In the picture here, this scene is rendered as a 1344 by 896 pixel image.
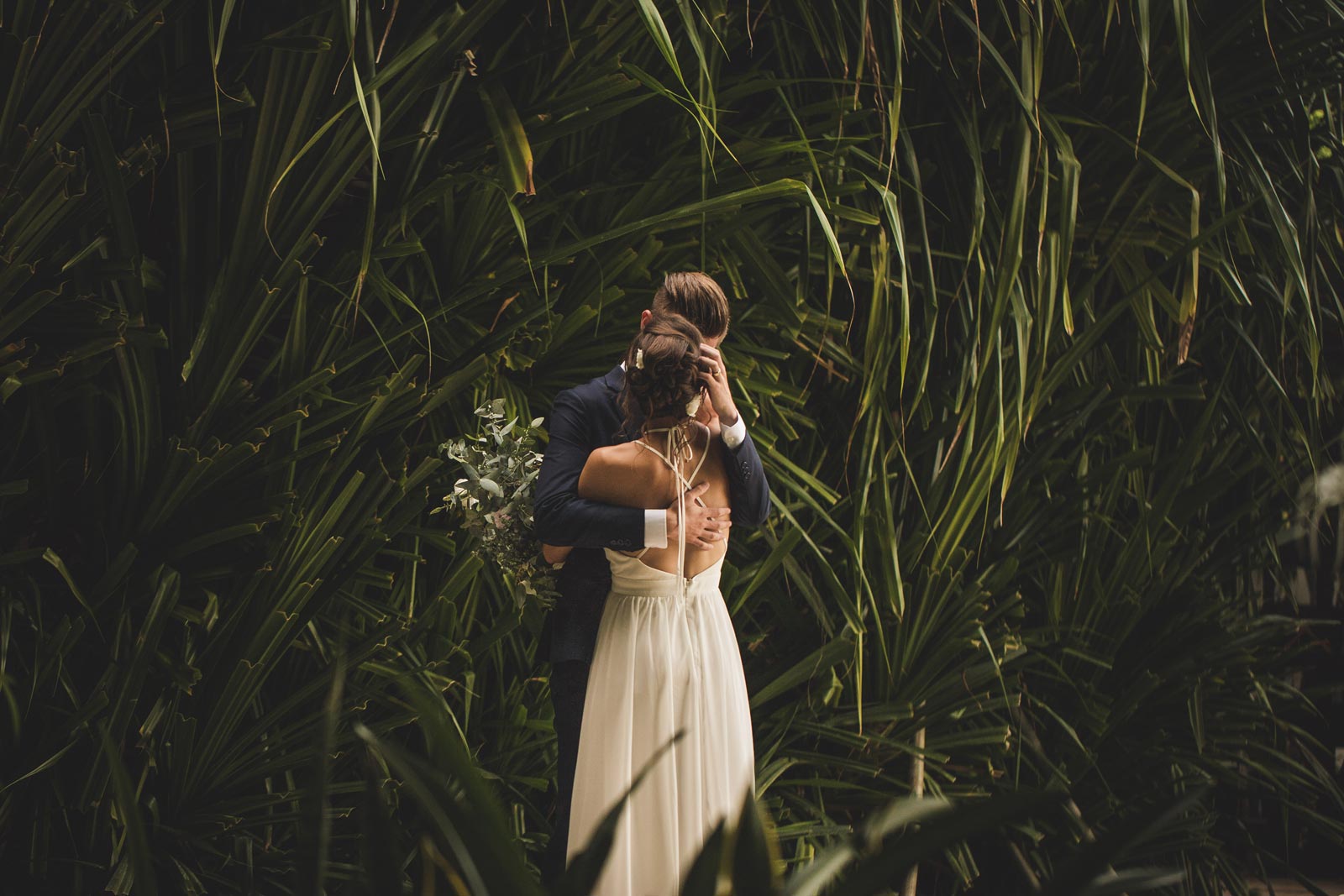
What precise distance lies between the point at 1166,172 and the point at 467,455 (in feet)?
5.50

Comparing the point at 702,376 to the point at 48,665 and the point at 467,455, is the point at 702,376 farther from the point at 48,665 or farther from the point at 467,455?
the point at 48,665

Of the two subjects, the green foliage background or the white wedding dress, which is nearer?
the white wedding dress

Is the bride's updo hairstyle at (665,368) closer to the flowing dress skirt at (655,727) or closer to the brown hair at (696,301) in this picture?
the brown hair at (696,301)

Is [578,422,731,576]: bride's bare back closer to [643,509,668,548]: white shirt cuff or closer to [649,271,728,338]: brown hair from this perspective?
[643,509,668,548]: white shirt cuff

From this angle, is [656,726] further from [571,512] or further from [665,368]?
[665,368]

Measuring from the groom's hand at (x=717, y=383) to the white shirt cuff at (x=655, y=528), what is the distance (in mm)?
176

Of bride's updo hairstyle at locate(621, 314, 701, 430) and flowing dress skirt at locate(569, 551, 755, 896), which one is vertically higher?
bride's updo hairstyle at locate(621, 314, 701, 430)

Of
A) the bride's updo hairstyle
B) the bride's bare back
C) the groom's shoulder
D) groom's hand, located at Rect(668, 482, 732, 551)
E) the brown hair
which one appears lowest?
groom's hand, located at Rect(668, 482, 732, 551)

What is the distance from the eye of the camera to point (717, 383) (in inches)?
64.1

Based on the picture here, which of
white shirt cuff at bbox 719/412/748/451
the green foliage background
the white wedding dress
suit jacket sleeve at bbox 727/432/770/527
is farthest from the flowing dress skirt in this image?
the green foliage background

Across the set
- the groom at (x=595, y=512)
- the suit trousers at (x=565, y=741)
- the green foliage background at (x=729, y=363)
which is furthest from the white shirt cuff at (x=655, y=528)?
the green foliage background at (x=729, y=363)

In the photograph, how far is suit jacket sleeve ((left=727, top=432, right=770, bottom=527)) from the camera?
1.70m

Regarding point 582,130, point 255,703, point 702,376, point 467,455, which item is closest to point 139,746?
point 255,703

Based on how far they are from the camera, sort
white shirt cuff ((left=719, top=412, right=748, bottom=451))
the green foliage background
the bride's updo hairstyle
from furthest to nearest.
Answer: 1. the green foliage background
2. white shirt cuff ((left=719, top=412, right=748, bottom=451))
3. the bride's updo hairstyle
